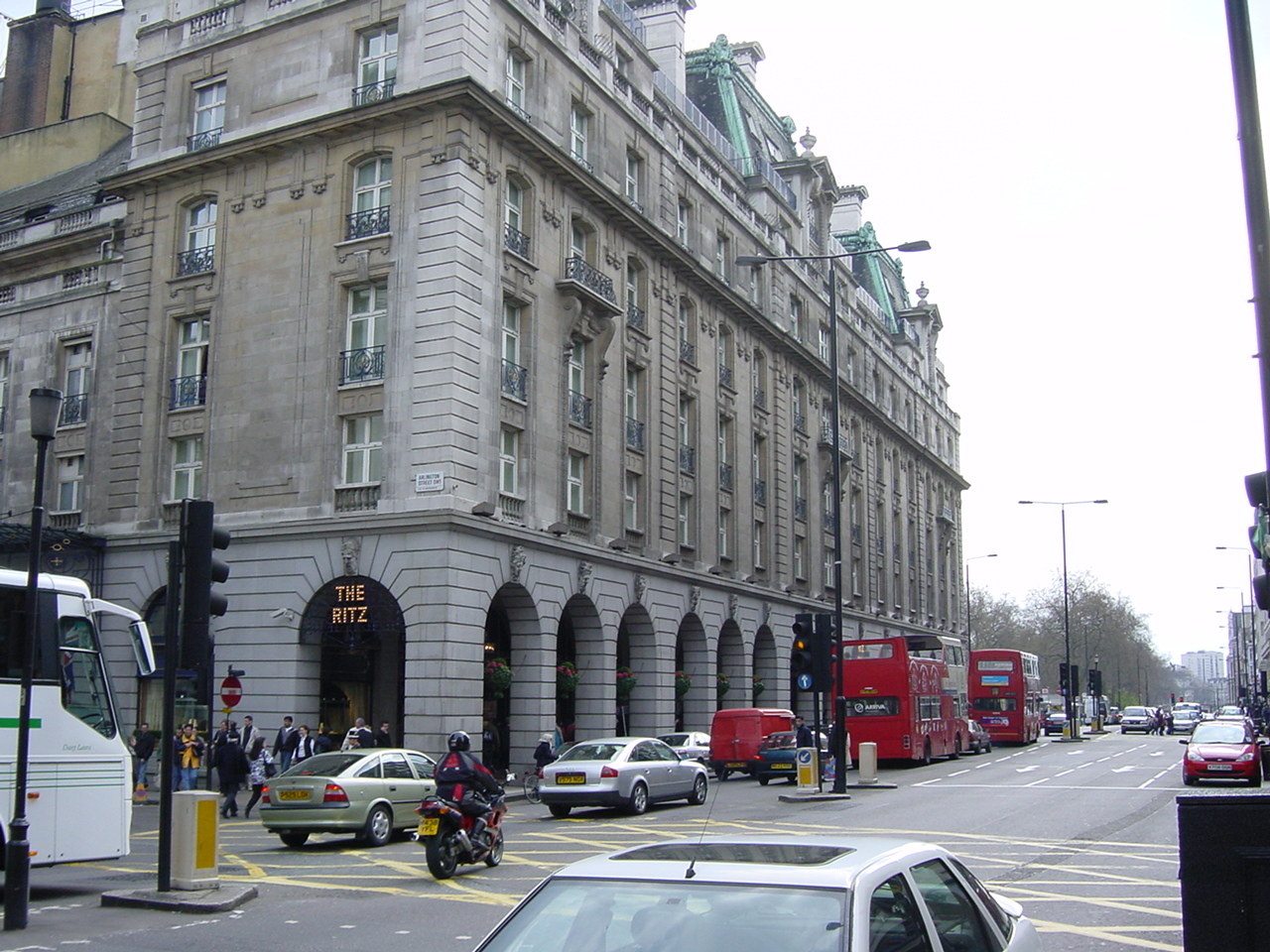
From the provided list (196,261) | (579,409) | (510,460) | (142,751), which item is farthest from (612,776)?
(196,261)

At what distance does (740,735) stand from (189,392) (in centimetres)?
1781

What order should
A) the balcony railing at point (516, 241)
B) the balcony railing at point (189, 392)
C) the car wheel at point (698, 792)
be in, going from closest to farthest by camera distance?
the car wheel at point (698, 792) → the balcony railing at point (516, 241) → the balcony railing at point (189, 392)

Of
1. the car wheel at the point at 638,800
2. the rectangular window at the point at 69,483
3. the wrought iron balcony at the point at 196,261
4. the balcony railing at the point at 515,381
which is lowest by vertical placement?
the car wheel at the point at 638,800

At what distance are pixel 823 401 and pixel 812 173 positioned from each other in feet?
36.6

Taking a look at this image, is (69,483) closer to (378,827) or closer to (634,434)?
(634,434)

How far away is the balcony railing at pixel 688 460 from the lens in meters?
43.2

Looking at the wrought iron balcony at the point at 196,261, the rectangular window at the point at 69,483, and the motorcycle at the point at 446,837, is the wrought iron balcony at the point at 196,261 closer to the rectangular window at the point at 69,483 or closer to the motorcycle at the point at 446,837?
the rectangular window at the point at 69,483

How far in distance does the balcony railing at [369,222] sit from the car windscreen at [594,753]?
562 inches

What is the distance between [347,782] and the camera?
19422mm

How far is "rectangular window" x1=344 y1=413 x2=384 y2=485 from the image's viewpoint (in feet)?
103

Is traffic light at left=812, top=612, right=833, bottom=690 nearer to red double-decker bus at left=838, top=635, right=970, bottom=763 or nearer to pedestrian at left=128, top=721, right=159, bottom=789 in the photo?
red double-decker bus at left=838, top=635, right=970, bottom=763

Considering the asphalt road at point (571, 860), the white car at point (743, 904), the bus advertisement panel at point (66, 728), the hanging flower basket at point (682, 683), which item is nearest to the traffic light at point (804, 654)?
the asphalt road at point (571, 860)

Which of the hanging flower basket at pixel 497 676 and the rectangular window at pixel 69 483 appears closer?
the hanging flower basket at pixel 497 676

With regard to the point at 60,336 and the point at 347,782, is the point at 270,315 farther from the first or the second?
the point at 347,782
